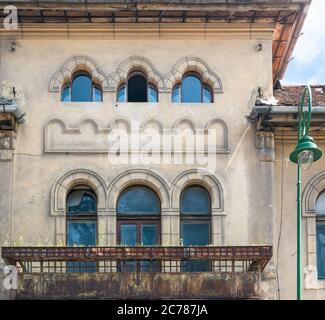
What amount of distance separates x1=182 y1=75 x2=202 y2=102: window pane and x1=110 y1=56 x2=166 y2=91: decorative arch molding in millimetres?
542

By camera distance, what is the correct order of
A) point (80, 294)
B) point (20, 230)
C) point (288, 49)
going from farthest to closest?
point (288, 49) < point (20, 230) < point (80, 294)

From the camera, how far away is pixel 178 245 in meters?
23.8

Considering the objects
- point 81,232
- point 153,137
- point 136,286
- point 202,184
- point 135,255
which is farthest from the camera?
point 153,137

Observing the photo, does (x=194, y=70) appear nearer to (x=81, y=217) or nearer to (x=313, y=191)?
(x=313, y=191)

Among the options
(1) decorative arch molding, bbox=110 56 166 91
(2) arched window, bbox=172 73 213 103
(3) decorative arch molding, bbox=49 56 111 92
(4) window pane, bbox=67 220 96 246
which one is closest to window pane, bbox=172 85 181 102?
(2) arched window, bbox=172 73 213 103

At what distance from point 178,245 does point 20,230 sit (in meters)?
Result: 3.49

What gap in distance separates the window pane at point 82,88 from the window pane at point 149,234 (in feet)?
10.7

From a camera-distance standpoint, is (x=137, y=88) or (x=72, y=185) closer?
(x=72, y=185)

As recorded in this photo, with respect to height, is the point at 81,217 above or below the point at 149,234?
above

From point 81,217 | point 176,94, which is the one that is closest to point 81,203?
point 81,217

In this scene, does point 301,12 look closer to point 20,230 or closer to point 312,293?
point 312,293

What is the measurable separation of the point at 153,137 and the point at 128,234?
2266mm

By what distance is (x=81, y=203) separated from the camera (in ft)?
80.8

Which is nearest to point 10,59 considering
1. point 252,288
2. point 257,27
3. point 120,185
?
point 120,185
